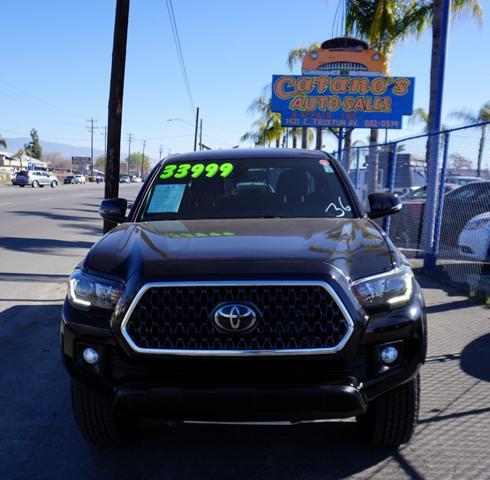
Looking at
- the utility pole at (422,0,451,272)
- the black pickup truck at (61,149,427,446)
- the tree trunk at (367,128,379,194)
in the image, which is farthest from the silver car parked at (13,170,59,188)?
the black pickup truck at (61,149,427,446)

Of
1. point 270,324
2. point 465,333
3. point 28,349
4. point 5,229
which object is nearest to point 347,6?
point 5,229

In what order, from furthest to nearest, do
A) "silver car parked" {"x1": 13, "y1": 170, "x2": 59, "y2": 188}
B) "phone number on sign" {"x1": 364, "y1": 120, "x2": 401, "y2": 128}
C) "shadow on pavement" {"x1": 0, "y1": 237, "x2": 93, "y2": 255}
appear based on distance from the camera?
"silver car parked" {"x1": 13, "y1": 170, "x2": 59, "y2": 188} < "phone number on sign" {"x1": 364, "y1": 120, "x2": 401, "y2": 128} < "shadow on pavement" {"x1": 0, "y1": 237, "x2": 93, "y2": 255}

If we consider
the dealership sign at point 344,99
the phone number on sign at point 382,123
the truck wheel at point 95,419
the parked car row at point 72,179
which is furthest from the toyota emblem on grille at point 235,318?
the parked car row at point 72,179

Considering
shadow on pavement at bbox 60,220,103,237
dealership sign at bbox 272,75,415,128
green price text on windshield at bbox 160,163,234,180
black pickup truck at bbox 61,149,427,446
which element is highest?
dealership sign at bbox 272,75,415,128

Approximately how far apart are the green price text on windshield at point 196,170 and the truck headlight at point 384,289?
192cm

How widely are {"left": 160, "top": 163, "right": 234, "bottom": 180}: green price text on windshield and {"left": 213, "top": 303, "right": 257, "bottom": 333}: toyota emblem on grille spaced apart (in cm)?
197

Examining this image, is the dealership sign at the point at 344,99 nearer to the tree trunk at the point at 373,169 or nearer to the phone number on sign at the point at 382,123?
the phone number on sign at the point at 382,123

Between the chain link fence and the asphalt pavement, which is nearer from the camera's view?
the asphalt pavement

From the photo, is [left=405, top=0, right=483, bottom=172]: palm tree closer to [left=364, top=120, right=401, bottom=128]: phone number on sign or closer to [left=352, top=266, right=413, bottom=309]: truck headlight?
[left=364, top=120, right=401, bottom=128]: phone number on sign

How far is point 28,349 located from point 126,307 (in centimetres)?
299

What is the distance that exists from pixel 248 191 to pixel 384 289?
5.74ft

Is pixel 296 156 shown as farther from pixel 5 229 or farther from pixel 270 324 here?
pixel 5 229

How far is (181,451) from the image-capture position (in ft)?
11.1

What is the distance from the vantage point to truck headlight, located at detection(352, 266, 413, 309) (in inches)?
111
